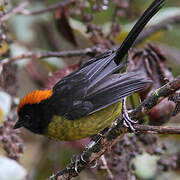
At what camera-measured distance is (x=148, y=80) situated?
3086 millimetres

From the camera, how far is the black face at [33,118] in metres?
3.45

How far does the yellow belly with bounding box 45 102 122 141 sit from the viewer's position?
3.24 meters

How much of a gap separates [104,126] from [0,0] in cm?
132

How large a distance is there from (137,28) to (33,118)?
1168 mm

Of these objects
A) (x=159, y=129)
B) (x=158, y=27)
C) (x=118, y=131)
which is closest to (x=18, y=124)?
(x=118, y=131)

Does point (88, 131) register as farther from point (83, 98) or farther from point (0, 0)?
point (0, 0)

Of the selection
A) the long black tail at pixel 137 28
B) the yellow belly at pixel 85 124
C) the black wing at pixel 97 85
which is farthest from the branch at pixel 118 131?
the long black tail at pixel 137 28

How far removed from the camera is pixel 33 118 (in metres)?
3.51

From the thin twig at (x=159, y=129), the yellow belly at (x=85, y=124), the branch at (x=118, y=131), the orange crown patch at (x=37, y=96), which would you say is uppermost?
the orange crown patch at (x=37, y=96)

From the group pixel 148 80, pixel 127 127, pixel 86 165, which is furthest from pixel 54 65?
pixel 127 127

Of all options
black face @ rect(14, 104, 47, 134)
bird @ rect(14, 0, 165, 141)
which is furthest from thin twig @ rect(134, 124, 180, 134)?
black face @ rect(14, 104, 47, 134)

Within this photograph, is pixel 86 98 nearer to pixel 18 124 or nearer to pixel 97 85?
pixel 97 85

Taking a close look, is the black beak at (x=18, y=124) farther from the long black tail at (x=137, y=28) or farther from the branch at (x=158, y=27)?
the branch at (x=158, y=27)

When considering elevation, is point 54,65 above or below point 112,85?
above
